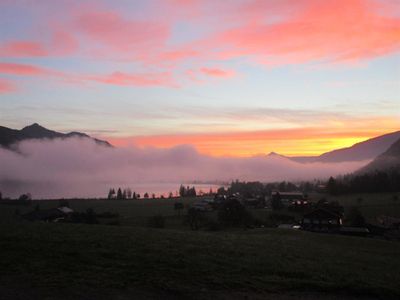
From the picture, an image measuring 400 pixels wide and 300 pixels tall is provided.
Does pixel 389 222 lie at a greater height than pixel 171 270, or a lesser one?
lesser

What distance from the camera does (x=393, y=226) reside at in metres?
65.1

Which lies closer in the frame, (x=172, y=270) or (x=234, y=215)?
(x=172, y=270)

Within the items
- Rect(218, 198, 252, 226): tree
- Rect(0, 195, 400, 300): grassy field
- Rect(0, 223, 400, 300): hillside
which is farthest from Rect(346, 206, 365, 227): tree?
Rect(0, 223, 400, 300): hillside

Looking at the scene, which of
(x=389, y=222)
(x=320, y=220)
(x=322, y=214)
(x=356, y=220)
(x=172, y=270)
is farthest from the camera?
(x=389, y=222)

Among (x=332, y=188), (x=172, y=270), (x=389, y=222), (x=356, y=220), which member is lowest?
(x=389, y=222)

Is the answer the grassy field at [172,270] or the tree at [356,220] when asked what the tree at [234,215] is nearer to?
the tree at [356,220]

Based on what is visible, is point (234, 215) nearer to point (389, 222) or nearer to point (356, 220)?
point (356, 220)

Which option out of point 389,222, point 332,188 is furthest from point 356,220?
point 332,188

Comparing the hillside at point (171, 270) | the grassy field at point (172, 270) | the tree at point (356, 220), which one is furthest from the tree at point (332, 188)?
the hillside at point (171, 270)

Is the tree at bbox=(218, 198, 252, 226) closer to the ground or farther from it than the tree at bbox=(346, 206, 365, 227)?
farther from it

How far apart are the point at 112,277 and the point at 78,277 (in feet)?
3.74

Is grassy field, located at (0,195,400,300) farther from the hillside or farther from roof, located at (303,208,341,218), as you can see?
roof, located at (303,208,341,218)

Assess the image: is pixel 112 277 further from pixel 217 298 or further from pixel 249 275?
Answer: pixel 249 275

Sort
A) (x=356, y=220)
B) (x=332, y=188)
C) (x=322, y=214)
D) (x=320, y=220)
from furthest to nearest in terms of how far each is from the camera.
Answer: (x=332, y=188)
(x=356, y=220)
(x=322, y=214)
(x=320, y=220)
